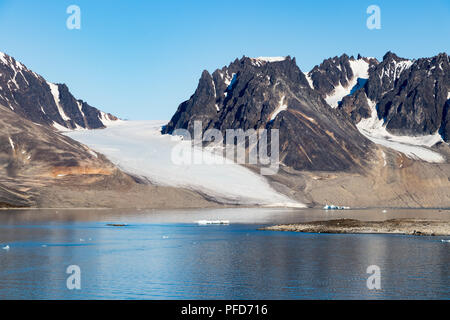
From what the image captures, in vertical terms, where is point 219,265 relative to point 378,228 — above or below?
above

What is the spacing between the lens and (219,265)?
65.2 metres

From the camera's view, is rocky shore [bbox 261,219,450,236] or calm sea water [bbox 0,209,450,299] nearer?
calm sea water [bbox 0,209,450,299]

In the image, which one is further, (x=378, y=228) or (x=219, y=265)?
(x=378, y=228)

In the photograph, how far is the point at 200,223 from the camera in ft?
432

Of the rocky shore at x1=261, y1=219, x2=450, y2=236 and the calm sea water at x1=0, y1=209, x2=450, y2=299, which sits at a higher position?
the calm sea water at x1=0, y1=209, x2=450, y2=299

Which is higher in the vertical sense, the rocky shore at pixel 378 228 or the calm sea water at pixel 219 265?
the calm sea water at pixel 219 265

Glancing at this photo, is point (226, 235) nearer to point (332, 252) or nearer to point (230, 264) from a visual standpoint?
point (332, 252)

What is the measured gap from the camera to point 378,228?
358ft

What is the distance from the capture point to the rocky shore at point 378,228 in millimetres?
104312

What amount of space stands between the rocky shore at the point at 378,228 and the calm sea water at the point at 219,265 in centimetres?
709

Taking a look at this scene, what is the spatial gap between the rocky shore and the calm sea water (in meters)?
7.09

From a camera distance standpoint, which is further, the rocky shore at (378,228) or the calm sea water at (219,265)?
the rocky shore at (378,228)

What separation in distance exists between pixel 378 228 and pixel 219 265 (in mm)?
51173

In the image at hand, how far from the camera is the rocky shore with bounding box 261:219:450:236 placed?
104312 mm
